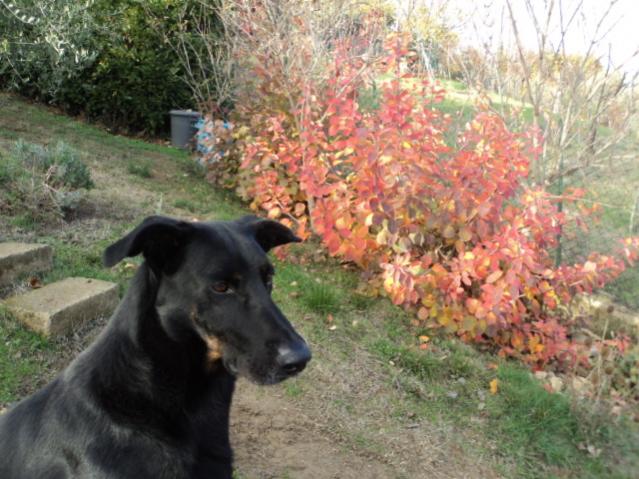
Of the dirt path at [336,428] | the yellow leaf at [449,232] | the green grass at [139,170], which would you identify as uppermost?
the yellow leaf at [449,232]

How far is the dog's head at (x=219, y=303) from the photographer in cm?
216

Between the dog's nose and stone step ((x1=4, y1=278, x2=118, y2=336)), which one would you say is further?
stone step ((x1=4, y1=278, x2=118, y2=336))

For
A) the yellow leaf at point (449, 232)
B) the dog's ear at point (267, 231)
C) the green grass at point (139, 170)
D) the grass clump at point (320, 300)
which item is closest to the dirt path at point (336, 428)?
the grass clump at point (320, 300)

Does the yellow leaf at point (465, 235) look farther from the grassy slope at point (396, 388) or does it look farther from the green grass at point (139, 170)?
the green grass at point (139, 170)

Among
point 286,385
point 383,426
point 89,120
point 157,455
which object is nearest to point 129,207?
point 286,385

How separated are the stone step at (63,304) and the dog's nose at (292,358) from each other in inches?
87.9

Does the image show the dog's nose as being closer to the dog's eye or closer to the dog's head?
the dog's head

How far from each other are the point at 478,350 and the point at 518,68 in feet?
8.81

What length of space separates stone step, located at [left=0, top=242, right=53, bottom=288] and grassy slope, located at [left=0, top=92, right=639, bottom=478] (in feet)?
0.42

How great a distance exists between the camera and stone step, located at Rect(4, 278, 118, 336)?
3783 millimetres

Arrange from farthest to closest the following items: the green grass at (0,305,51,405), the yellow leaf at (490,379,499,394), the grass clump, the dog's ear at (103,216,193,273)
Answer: the grass clump
the yellow leaf at (490,379,499,394)
the green grass at (0,305,51,405)
the dog's ear at (103,216,193,273)

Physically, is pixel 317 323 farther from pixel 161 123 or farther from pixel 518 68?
pixel 161 123

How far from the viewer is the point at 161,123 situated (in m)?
10.8

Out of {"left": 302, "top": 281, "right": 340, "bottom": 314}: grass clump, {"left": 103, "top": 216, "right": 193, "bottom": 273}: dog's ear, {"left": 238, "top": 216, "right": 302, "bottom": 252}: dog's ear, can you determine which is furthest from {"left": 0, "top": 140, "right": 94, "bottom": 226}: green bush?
{"left": 103, "top": 216, "right": 193, "bottom": 273}: dog's ear
